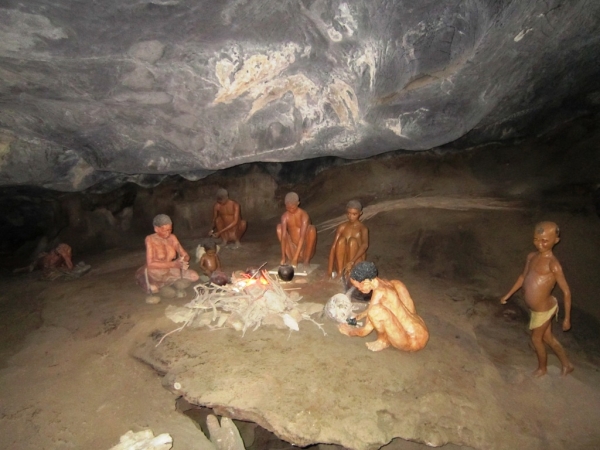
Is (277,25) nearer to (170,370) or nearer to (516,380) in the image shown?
(170,370)

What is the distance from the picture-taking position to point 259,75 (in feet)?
16.9

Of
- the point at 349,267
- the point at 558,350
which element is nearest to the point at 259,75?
the point at 349,267

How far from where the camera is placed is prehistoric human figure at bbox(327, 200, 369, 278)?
235 inches

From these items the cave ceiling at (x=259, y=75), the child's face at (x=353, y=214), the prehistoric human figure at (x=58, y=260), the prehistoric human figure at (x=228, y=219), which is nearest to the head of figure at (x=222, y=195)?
the prehistoric human figure at (x=228, y=219)

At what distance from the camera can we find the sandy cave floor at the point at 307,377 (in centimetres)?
338

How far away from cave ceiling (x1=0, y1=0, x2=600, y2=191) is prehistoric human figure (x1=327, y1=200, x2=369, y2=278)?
1154mm

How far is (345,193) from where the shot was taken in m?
9.65

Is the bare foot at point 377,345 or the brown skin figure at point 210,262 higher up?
the brown skin figure at point 210,262

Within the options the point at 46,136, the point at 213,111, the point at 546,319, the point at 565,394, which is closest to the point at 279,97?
the point at 213,111

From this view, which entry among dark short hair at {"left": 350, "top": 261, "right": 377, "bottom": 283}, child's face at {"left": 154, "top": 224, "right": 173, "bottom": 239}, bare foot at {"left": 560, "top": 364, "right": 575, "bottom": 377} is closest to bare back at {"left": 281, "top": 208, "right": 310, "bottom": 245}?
child's face at {"left": 154, "top": 224, "right": 173, "bottom": 239}

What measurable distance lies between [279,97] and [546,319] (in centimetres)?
453

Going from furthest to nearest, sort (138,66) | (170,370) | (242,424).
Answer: (138,66) → (242,424) → (170,370)

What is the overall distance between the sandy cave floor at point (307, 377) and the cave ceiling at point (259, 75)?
253 cm

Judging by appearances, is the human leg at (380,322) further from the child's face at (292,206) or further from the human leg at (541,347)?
the child's face at (292,206)
